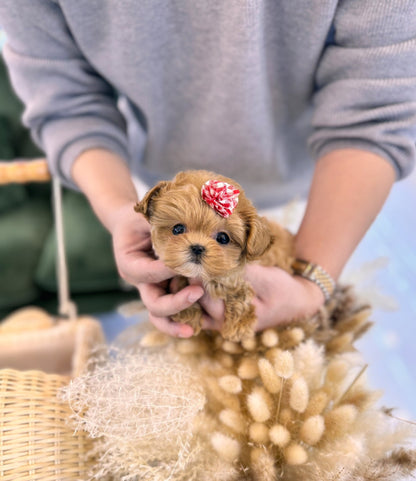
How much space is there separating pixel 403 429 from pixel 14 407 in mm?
665

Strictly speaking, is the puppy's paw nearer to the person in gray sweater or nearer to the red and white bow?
the person in gray sweater

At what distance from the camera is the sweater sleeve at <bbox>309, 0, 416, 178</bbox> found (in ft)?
2.72

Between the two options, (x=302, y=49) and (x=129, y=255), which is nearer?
(x=129, y=255)

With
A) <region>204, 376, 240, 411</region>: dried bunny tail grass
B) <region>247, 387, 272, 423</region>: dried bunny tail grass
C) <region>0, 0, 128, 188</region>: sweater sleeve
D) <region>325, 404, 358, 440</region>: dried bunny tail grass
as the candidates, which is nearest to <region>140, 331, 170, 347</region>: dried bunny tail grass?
<region>204, 376, 240, 411</region>: dried bunny tail grass

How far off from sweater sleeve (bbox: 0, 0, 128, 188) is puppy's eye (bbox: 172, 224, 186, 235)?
556 millimetres

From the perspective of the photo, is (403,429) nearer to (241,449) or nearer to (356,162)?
(241,449)

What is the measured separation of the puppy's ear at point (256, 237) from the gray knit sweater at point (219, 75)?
0.46 metres

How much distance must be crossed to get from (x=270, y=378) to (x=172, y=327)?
203 mm

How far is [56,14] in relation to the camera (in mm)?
951

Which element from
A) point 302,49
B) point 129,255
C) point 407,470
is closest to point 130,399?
point 129,255

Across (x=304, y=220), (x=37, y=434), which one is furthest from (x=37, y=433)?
(x=304, y=220)

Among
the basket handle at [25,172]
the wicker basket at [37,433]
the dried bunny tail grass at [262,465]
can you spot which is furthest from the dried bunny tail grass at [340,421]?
the basket handle at [25,172]

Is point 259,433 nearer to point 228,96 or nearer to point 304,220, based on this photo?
point 304,220

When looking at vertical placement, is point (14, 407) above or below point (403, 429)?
below
